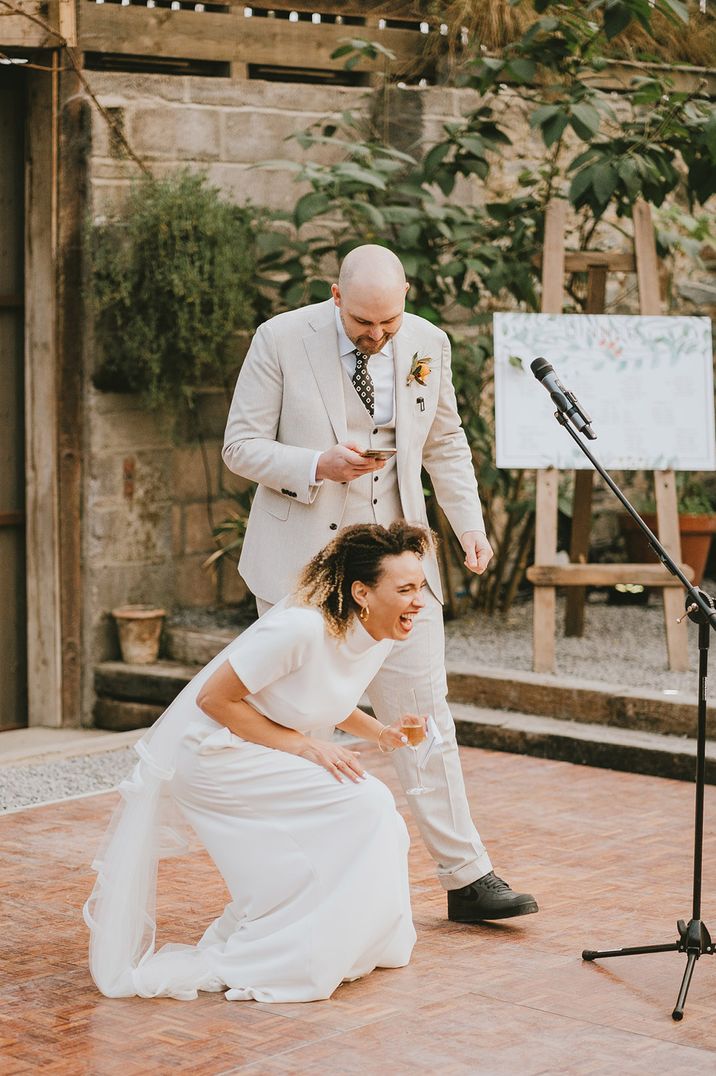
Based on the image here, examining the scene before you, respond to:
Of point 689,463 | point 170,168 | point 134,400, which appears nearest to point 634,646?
point 689,463

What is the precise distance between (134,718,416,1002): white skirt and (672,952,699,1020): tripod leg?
0.67m

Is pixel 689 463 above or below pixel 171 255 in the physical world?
below

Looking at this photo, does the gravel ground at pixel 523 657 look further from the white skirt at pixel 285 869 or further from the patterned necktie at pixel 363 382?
the patterned necktie at pixel 363 382

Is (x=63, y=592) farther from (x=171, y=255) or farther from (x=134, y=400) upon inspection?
(x=171, y=255)

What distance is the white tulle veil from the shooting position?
3906 mm

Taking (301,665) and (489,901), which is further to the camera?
(489,901)

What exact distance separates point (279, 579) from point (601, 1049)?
4.87 ft

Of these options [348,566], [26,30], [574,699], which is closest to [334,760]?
[348,566]

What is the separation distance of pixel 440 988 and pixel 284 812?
56 centimetres

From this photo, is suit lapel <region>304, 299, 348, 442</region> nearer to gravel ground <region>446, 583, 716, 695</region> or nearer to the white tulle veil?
the white tulle veil

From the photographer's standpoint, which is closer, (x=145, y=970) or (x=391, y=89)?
(x=145, y=970)

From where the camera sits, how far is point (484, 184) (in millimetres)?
8461

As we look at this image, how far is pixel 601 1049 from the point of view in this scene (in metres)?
3.58

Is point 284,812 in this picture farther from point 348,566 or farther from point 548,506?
point 548,506
